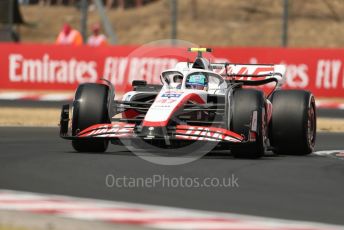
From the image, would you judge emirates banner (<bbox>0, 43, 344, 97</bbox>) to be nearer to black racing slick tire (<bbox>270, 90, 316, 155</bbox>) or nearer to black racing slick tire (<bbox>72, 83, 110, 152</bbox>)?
black racing slick tire (<bbox>270, 90, 316, 155</bbox>)

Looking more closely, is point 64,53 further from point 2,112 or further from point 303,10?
point 303,10

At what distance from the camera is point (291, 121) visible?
13.0m

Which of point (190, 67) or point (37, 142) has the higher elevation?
point (190, 67)

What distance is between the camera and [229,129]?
40.1ft

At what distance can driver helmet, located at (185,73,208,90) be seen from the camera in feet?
42.2

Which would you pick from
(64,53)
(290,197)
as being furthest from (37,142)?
(64,53)

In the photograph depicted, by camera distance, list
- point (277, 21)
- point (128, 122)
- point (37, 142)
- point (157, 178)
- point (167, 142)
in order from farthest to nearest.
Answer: point (277, 21)
point (37, 142)
point (128, 122)
point (167, 142)
point (157, 178)

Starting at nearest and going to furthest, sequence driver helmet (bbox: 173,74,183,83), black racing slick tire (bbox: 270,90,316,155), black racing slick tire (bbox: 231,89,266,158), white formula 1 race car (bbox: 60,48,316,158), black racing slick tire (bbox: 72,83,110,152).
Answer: white formula 1 race car (bbox: 60,48,316,158) → black racing slick tire (bbox: 231,89,266,158) → black racing slick tire (bbox: 72,83,110,152) → black racing slick tire (bbox: 270,90,316,155) → driver helmet (bbox: 173,74,183,83)

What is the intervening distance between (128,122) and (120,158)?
865 millimetres

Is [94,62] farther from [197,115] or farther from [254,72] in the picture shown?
[197,115]

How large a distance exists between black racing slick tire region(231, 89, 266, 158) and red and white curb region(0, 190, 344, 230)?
410 cm

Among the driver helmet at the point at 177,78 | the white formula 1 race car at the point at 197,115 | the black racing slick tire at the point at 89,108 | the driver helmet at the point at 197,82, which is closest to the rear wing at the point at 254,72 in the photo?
the white formula 1 race car at the point at 197,115

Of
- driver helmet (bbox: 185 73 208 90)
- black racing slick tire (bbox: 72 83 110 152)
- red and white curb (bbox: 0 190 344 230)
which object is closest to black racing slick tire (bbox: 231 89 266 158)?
driver helmet (bbox: 185 73 208 90)

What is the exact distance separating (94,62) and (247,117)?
14438 mm
